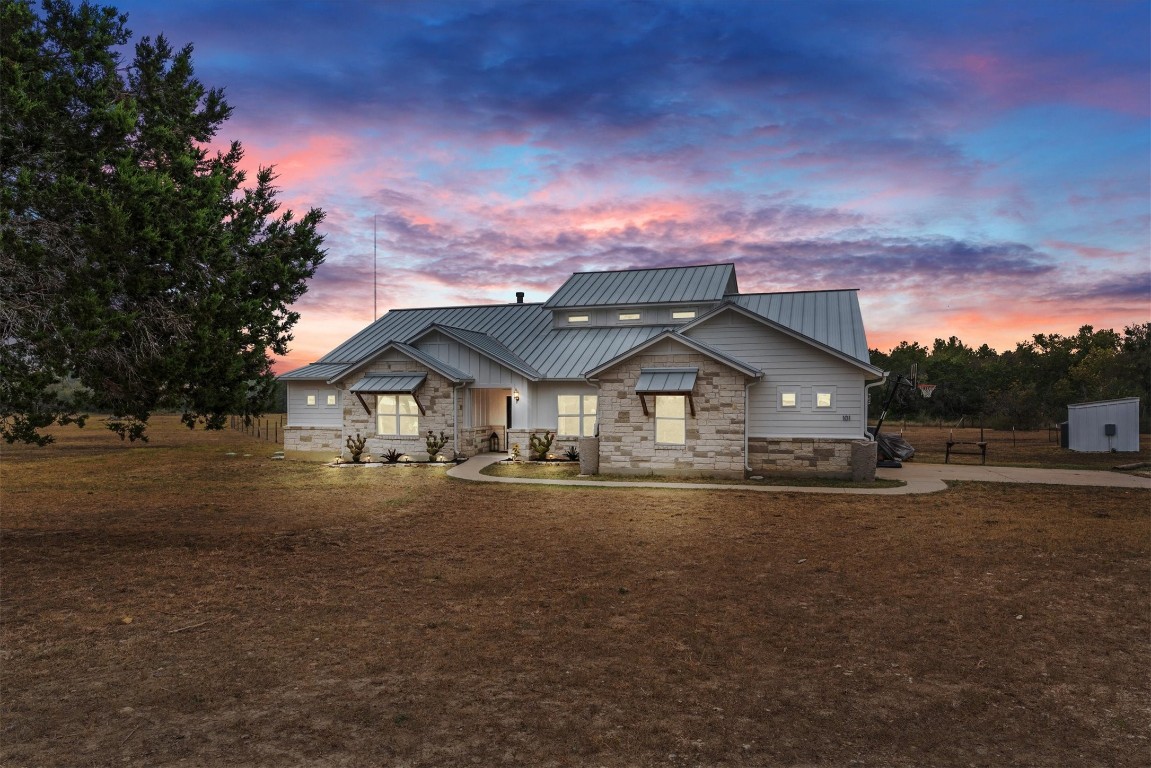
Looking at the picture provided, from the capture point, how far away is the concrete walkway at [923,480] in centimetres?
1766

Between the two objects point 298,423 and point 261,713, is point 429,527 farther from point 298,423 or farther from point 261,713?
point 298,423

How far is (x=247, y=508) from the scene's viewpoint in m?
14.9

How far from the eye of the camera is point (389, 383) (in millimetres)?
24156

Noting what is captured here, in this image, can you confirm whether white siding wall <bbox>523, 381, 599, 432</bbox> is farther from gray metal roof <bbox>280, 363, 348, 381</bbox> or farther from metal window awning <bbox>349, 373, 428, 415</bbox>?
gray metal roof <bbox>280, 363, 348, 381</bbox>

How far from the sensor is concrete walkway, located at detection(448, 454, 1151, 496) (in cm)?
1766

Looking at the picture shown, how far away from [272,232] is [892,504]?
47.0 ft

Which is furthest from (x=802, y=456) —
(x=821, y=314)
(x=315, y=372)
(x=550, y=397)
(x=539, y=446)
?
(x=315, y=372)

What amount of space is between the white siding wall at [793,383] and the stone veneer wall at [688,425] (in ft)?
5.12

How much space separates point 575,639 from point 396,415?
1944cm

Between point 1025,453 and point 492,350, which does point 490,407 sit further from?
point 1025,453

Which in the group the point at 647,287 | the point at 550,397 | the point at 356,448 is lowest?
the point at 356,448

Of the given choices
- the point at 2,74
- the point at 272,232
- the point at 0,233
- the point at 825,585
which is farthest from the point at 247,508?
the point at 825,585

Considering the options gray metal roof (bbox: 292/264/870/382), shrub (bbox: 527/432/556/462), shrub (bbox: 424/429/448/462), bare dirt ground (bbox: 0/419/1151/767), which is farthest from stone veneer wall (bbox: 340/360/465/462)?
bare dirt ground (bbox: 0/419/1151/767)

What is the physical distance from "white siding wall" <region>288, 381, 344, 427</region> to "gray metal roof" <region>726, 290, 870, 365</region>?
17114 mm
